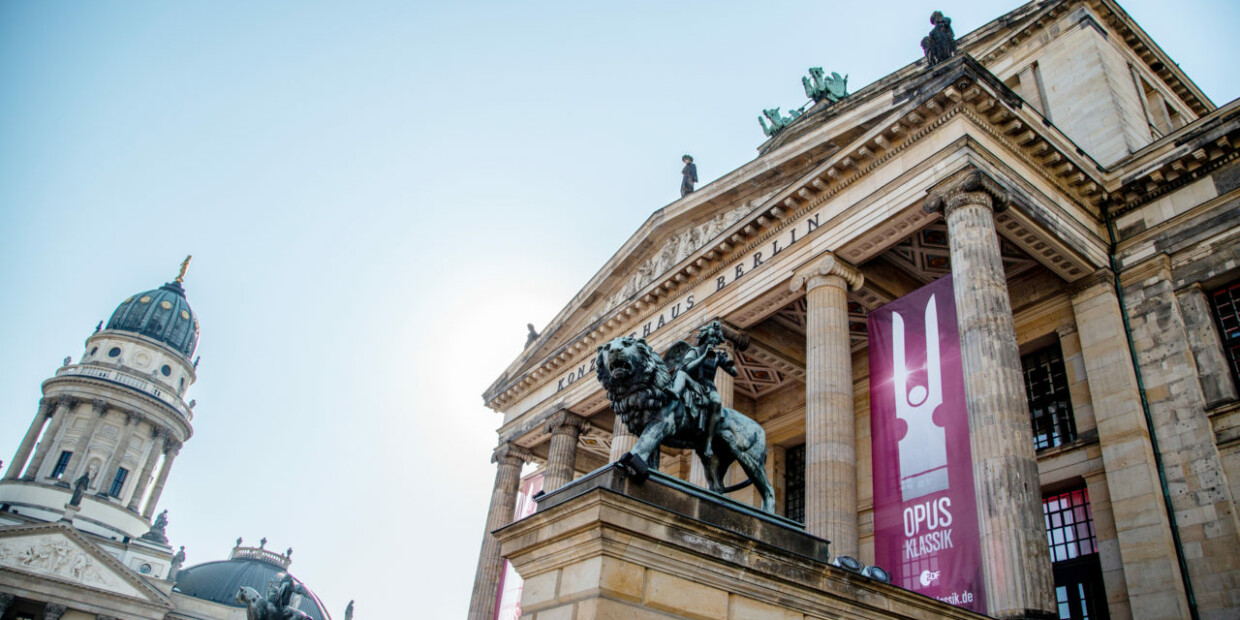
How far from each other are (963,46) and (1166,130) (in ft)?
18.6

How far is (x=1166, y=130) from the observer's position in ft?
68.6

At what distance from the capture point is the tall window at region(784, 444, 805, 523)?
22.1 m

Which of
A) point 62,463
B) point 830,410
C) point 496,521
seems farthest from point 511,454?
point 62,463

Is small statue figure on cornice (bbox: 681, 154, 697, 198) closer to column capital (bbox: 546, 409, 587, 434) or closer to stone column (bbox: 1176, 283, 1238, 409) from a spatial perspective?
column capital (bbox: 546, 409, 587, 434)

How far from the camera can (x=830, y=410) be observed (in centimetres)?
1474

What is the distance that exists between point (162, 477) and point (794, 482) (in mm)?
61130

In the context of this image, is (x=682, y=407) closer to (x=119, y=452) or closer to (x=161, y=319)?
(x=119, y=452)

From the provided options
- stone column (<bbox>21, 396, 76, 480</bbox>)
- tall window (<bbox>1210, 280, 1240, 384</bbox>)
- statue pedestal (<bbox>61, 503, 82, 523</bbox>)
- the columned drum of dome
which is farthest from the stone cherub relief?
the columned drum of dome

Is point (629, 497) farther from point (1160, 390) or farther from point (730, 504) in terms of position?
point (1160, 390)

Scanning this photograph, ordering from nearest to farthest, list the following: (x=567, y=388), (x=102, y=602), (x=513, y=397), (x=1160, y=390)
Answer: (x=1160, y=390)
(x=567, y=388)
(x=513, y=397)
(x=102, y=602)

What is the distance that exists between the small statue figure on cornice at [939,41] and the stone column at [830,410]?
440 centimetres

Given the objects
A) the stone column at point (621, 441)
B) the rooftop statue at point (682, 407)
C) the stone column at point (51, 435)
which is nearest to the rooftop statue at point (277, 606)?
the stone column at point (621, 441)

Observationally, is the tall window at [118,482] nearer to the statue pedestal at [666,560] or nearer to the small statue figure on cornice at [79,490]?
the small statue figure on cornice at [79,490]

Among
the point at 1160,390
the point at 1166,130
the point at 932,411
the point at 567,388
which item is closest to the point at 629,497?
the point at 932,411
